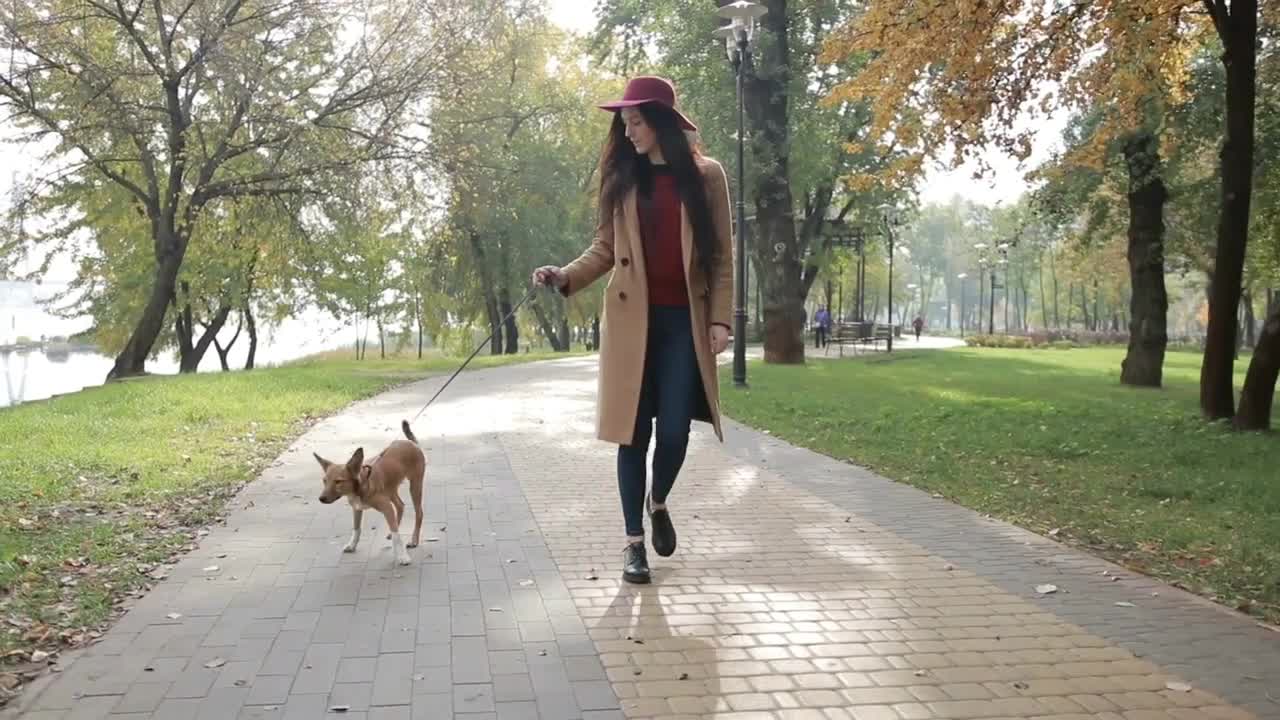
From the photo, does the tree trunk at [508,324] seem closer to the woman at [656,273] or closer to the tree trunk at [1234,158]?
the tree trunk at [1234,158]

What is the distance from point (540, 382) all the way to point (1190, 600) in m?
14.7

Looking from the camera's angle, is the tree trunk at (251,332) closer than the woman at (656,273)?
No

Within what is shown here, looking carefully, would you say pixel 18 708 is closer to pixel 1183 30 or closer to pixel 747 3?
pixel 747 3

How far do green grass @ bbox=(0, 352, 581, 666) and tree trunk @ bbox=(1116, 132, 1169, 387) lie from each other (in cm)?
1434

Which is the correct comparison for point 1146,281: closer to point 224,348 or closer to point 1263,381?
point 1263,381

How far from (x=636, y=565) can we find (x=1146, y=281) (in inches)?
670

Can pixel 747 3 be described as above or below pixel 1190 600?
above

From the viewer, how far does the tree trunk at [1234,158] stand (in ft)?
34.4

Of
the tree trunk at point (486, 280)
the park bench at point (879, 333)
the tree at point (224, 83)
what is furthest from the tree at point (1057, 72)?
the tree trunk at point (486, 280)

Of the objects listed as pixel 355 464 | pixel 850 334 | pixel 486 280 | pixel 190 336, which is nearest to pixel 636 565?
pixel 355 464

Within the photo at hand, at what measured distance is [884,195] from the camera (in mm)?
28031

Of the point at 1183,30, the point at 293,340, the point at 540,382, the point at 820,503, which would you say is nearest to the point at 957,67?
the point at 1183,30

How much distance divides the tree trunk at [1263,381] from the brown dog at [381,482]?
935 centimetres

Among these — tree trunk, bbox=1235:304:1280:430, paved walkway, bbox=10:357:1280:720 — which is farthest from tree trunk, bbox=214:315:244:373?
paved walkway, bbox=10:357:1280:720
